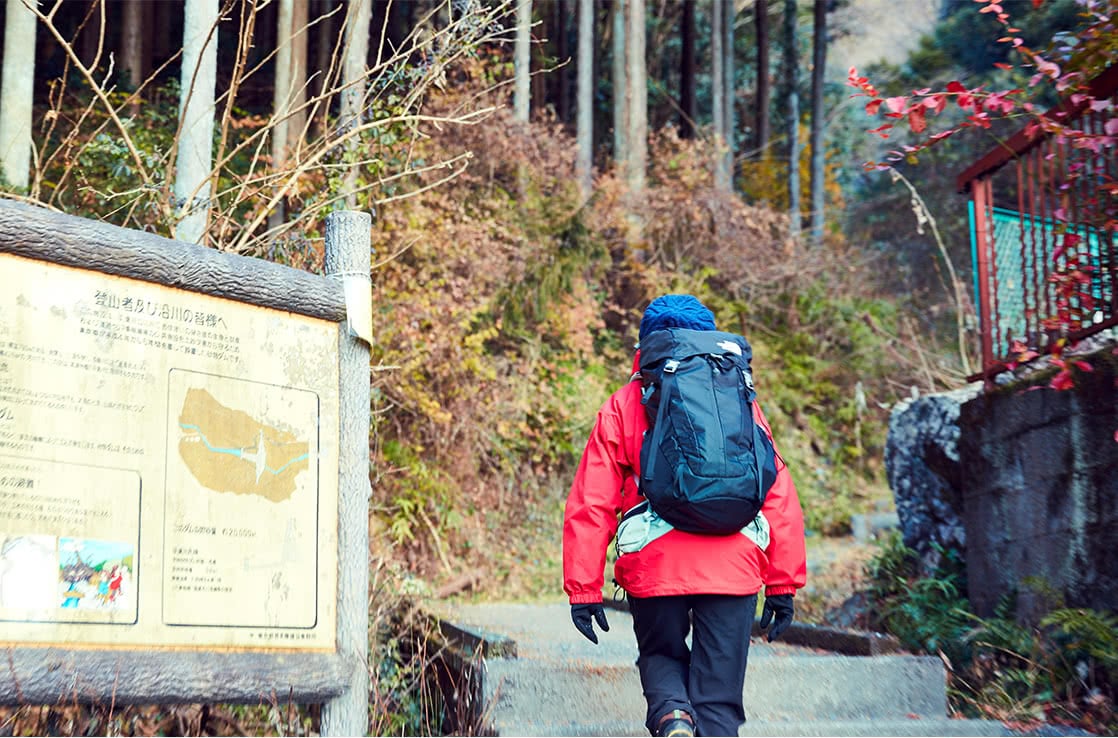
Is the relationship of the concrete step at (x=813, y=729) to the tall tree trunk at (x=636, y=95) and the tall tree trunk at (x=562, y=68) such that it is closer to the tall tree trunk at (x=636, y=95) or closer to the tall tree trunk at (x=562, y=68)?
the tall tree trunk at (x=636, y=95)

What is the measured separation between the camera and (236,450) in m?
3.52

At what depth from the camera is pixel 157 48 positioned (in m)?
18.6

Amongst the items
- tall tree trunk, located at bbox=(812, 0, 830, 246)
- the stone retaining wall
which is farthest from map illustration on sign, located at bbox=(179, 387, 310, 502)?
tall tree trunk, located at bbox=(812, 0, 830, 246)

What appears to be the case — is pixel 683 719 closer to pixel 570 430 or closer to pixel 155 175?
pixel 155 175

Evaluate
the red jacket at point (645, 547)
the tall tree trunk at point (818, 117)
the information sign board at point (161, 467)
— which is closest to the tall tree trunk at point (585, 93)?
the tall tree trunk at point (818, 117)

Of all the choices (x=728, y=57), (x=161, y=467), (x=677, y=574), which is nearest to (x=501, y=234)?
(x=677, y=574)

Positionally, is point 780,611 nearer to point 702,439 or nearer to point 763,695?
point 702,439

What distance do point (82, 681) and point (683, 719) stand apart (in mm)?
2000

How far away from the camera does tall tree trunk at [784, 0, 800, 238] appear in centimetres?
2000

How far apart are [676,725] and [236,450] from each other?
181 centimetres

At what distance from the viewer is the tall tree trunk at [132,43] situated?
15203 millimetres

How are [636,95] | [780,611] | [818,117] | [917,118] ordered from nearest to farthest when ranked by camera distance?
[780,611]
[917,118]
[636,95]
[818,117]

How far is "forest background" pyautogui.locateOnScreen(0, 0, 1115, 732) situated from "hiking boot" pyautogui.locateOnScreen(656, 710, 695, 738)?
188 cm

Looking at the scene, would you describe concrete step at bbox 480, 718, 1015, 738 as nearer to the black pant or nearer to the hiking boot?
the black pant
